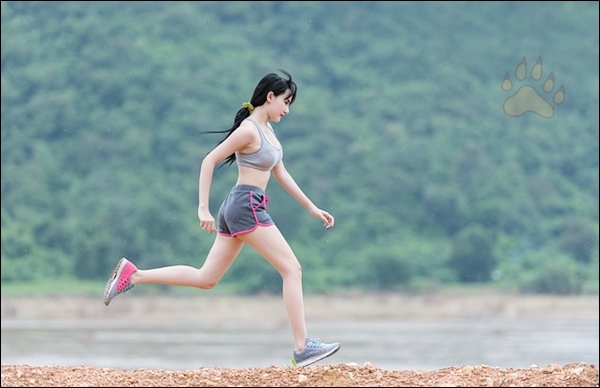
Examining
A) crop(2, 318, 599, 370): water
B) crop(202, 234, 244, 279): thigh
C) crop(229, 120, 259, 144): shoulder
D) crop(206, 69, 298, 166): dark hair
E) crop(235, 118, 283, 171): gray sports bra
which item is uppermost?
crop(2, 318, 599, 370): water

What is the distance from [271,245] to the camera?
7109mm

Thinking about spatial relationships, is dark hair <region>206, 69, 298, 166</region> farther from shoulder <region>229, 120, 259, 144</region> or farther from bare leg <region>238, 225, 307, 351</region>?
bare leg <region>238, 225, 307, 351</region>

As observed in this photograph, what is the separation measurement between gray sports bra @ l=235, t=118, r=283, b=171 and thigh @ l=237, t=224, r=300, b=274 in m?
0.34

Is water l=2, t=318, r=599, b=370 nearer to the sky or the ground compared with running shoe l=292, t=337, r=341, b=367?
nearer to the sky

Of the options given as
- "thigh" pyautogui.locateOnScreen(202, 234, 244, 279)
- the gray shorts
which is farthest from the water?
the gray shorts

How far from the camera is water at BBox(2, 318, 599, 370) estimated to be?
37219 millimetres

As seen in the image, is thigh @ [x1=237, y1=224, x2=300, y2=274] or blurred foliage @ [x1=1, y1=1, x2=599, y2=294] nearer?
thigh @ [x1=237, y1=224, x2=300, y2=274]

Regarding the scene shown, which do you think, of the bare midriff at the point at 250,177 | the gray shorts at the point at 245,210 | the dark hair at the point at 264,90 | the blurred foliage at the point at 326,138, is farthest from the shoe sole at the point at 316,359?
the blurred foliage at the point at 326,138

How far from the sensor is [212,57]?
7806 cm

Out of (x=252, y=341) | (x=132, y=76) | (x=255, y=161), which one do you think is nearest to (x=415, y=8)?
(x=132, y=76)

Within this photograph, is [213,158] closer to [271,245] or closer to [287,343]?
[271,245]

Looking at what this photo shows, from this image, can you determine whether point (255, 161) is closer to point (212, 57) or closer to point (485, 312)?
point (485, 312)

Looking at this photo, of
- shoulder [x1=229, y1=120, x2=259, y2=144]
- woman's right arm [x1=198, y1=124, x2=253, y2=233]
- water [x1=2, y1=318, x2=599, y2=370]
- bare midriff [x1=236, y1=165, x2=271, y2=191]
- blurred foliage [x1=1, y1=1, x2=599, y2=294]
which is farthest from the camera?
blurred foliage [x1=1, y1=1, x2=599, y2=294]

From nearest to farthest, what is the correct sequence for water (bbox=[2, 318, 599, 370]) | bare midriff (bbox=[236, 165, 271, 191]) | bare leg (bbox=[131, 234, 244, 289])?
bare midriff (bbox=[236, 165, 271, 191]), bare leg (bbox=[131, 234, 244, 289]), water (bbox=[2, 318, 599, 370])
